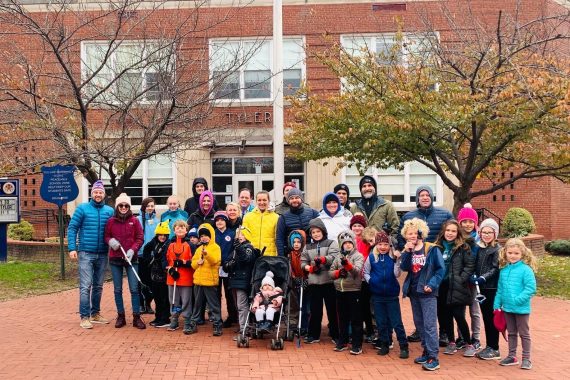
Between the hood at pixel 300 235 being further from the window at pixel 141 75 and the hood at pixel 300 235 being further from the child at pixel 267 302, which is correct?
the window at pixel 141 75

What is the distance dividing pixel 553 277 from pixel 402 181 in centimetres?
742

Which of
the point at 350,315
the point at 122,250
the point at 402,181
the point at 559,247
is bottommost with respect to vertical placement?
the point at 559,247

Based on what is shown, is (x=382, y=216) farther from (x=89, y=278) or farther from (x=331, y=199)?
(x=89, y=278)

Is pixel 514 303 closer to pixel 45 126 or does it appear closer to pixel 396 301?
pixel 396 301

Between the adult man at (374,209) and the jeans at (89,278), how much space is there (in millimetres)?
3655

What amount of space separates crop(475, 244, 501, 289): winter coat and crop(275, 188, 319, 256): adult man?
2.18 meters

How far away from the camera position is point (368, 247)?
7.71 meters

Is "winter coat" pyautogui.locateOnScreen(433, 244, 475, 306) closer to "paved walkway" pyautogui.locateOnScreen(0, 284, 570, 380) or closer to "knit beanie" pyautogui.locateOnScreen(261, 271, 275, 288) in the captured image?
"paved walkway" pyautogui.locateOnScreen(0, 284, 570, 380)

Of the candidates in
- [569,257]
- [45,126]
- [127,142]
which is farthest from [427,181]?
[45,126]

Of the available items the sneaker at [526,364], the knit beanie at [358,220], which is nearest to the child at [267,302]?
the knit beanie at [358,220]

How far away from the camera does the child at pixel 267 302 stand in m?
7.53

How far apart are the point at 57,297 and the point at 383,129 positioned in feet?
22.0

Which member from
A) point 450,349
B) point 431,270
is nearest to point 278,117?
point 431,270

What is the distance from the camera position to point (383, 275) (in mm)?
7199
